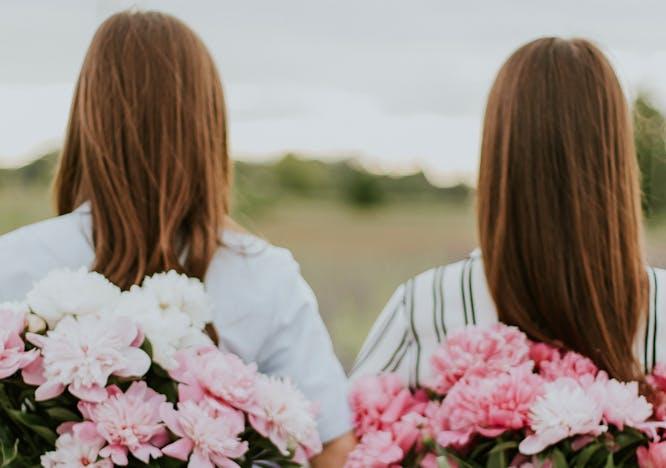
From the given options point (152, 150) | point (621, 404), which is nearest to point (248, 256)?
point (152, 150)

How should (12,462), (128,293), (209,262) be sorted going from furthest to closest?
(209,262)
(128,293)
(12,462)

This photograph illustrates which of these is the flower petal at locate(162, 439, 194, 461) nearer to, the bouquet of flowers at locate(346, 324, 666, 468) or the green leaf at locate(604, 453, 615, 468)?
the bouquet of flowers at locate(346, 324, 666, 468)

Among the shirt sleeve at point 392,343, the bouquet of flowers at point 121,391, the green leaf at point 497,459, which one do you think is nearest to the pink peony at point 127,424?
the bouquet of flowers at point 121,391

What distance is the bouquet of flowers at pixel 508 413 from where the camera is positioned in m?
2.49

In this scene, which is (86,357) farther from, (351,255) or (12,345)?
(351,255)

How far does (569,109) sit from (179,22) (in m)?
0.93

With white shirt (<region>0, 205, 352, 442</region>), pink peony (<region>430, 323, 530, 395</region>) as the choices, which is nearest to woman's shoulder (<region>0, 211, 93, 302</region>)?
white shirt (<region>0, 205, 352, 442</region>)

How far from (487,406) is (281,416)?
0.46m

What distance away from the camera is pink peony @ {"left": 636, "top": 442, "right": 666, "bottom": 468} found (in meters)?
2.50

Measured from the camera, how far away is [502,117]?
2887 millimetres

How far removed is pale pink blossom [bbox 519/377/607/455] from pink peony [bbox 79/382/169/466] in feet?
2.41

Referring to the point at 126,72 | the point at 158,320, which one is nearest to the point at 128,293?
the point at 158,320

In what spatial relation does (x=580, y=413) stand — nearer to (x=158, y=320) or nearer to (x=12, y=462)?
(x=158, y=320)

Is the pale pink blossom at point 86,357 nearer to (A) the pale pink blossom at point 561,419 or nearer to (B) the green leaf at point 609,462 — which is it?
(A) the pale pink blossom at point 561,419
